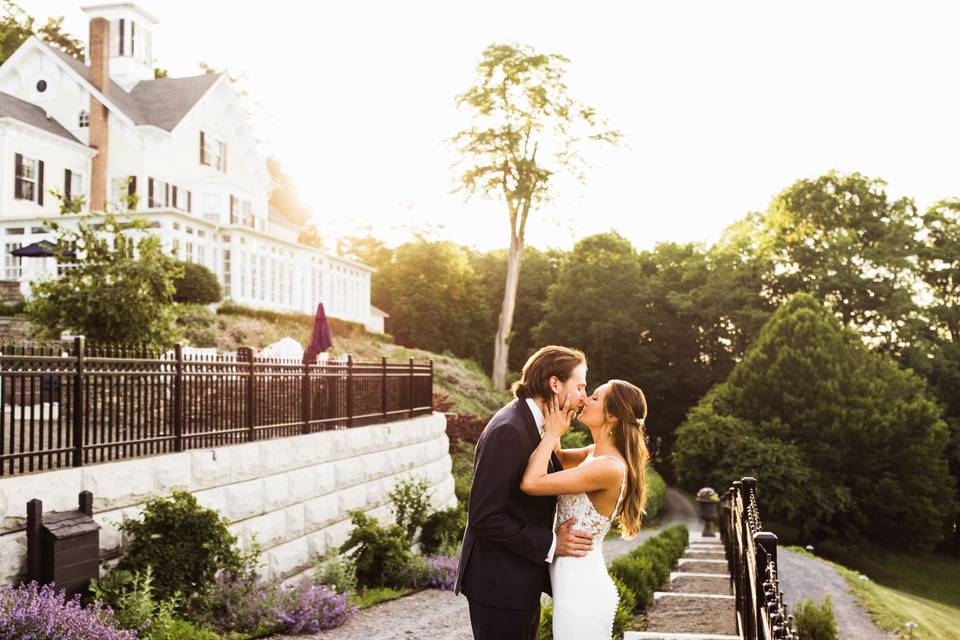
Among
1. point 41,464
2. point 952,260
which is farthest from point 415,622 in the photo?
point 952,260

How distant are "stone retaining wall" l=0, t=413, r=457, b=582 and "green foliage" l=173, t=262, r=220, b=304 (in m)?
10.2

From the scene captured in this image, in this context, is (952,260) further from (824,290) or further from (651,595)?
(651,595)

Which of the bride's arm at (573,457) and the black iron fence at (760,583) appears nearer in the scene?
the black iron fence at (760,583)

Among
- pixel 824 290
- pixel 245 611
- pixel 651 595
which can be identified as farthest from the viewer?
pixel 824 290

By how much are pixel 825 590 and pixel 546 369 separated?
55.9ft

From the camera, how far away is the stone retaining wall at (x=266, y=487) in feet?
25.9

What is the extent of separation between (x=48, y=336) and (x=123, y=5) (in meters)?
24.7

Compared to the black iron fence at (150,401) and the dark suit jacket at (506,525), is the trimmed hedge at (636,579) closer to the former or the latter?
the dark suit jacket at (506,525)

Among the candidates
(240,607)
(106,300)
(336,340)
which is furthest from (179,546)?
(336,340)

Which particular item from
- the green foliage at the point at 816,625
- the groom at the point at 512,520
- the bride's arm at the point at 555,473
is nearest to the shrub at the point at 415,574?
the green foliage at the point at 816,625

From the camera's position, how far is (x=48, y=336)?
16828mm

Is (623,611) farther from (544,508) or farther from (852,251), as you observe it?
(852,251)

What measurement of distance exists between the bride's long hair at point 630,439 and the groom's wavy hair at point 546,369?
43 centimetres

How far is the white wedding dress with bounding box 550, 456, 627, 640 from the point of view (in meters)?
5.12
